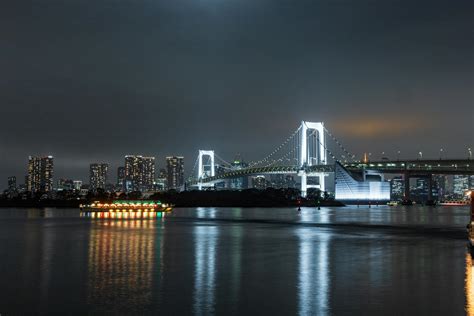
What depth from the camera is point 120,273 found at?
1983 centimetres

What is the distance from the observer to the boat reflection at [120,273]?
15.0 meters

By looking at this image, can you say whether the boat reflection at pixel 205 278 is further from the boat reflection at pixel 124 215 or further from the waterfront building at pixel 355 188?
the waterfront building at pixel 355 188

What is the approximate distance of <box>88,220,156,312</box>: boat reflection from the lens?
592 inches

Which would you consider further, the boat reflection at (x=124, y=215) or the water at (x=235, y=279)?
the boat reflection at (x=124, y=215)

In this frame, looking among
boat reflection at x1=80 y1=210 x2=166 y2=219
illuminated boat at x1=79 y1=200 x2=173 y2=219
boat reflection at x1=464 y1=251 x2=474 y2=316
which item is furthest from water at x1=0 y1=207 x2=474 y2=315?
illuminated boat at x1=79 y1=200 x2=173 y2=219

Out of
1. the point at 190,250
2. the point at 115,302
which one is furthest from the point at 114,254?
the point at 115,302

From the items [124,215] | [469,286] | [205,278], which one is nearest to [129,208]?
[124,215]

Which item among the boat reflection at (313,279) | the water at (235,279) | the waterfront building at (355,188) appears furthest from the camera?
the waterfront building at (355,188)

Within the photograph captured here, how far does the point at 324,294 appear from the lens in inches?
623

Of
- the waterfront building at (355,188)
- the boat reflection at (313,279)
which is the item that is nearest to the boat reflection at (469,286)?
the boat reflection at (313,279)

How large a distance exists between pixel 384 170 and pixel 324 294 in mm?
126232

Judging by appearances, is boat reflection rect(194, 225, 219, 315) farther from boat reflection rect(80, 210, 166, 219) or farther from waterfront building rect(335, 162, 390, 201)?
waterfront building rect(335, 162, 390, 201)

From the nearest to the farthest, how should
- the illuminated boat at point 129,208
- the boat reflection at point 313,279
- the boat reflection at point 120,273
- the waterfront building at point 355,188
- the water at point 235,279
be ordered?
the boat reflection at point 313,279 → the water at point 235,279 → the boat reflection at point 120,273 → the illuminated boat at point 129,208 → the waterfront building at point 355,188

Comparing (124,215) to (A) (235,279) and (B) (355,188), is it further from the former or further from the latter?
(B) (355,188)
